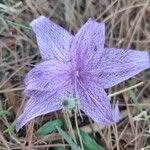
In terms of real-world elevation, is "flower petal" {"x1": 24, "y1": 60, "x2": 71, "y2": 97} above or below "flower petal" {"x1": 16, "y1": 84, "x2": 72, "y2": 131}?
above

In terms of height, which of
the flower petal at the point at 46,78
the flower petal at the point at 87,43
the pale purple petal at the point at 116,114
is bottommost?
the pale purple petal at the point at 116,114

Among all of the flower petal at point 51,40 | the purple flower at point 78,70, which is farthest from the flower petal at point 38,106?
the flower petal at point 51,40

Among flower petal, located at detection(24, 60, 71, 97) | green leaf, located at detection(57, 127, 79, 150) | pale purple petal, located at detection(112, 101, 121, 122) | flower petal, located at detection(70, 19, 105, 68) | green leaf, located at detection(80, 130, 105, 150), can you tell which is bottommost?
green leaf, located at detection(80, 130, 105, 150)

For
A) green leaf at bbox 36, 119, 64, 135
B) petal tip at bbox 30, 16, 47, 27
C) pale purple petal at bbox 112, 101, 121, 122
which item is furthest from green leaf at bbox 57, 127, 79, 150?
petal tip at bbox 30, 16, 47, 27

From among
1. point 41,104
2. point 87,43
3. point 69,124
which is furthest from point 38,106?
point 87,43

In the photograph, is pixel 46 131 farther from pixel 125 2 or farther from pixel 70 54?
pixel 125 2

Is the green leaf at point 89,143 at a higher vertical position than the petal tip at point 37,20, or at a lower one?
lower

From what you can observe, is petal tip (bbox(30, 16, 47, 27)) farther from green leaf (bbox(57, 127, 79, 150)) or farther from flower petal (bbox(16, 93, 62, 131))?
green leaf (bbox(57, 127, 79, 150))

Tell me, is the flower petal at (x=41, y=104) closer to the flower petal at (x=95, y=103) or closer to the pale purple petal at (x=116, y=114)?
the flower petal at (x=95, y=103)
